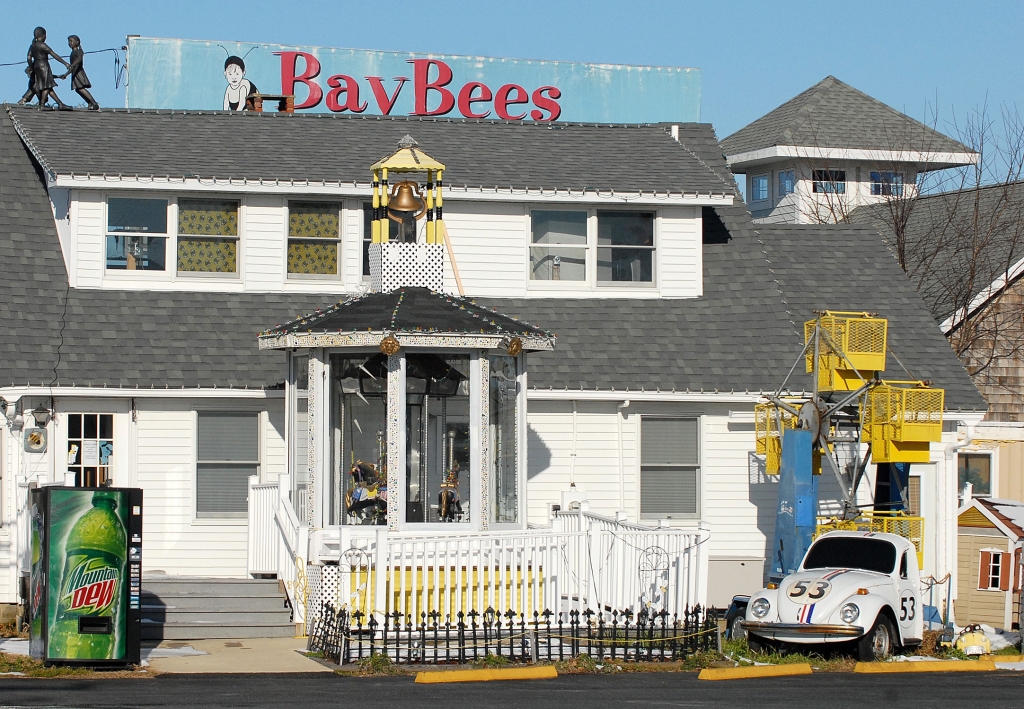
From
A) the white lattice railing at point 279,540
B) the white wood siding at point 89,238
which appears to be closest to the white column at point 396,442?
the white lattice railing at point 279,540

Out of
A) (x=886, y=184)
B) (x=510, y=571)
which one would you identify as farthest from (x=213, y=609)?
(x=886, y=184)

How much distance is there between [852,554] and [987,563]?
→ 18.1ft

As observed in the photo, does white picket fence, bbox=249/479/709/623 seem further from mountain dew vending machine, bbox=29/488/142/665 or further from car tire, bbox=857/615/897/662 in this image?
mountain dew vending machine, bbox=29/488/142/665

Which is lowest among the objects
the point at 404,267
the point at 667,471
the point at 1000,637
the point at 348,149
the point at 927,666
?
the point at 1000,637

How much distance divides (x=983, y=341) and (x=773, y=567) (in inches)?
447

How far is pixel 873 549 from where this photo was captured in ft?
59.9

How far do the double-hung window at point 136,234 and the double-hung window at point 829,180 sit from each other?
31.6m

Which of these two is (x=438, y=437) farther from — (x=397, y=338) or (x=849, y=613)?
(x=849, y=613)

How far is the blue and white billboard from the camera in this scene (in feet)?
116

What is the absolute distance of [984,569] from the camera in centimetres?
2288

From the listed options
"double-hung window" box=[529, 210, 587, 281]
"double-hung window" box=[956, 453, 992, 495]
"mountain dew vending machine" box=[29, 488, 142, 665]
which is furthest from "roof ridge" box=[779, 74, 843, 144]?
"mountain dew vending machine" box=[29, 488, 142, 665]

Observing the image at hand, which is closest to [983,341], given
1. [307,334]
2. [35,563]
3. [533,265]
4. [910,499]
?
[910,499]

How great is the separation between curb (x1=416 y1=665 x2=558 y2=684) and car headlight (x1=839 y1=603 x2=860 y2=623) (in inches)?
144

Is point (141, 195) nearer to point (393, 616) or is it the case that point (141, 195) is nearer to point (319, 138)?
point (319, 138)
